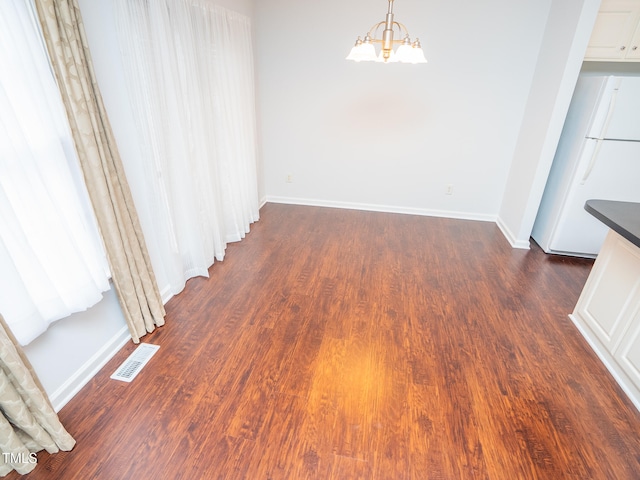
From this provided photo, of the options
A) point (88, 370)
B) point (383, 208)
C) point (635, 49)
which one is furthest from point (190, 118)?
point (635, 49)

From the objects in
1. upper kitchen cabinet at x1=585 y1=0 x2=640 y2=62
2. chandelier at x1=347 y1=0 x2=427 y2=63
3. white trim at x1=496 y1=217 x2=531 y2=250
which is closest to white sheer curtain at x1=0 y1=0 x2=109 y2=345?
chandelier at x1=347 y1=0 x2=427 y2=63

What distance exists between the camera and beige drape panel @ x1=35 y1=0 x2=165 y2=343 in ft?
4.93

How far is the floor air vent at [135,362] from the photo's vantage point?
1983mm

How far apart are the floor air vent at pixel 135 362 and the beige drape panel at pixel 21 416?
43cm

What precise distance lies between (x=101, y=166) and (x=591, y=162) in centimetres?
392

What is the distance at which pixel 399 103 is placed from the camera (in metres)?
4.08

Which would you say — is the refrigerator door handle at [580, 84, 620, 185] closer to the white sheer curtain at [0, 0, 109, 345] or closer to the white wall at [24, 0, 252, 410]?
the white wall at [24, 0, 252, 410]

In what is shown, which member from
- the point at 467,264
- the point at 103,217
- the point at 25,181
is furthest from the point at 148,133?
the point at 467,264

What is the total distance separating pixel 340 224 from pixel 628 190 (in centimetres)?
287

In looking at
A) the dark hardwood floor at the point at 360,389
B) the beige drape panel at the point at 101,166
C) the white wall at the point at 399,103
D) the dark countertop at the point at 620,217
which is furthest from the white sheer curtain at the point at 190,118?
the dark countertop at the point at 620,217

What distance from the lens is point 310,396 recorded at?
1.88 m

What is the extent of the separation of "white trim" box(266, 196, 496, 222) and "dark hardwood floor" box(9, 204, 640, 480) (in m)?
1.40

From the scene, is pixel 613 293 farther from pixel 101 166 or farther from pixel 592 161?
pixel 101 166

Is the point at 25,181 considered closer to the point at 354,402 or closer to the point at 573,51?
the point at 354,402
